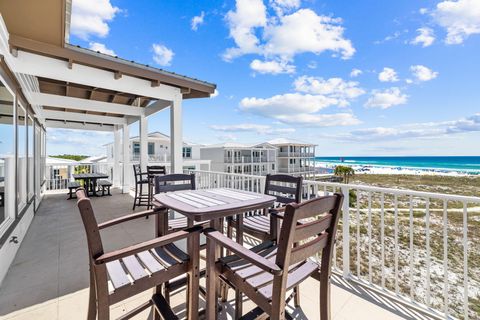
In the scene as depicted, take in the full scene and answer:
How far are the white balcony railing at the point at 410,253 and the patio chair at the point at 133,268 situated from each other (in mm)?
1746

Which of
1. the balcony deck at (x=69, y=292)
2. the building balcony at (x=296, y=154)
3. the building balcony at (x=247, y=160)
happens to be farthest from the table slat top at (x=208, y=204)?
the building balcony at (x=296, y=154)

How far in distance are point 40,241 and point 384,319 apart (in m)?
4.60

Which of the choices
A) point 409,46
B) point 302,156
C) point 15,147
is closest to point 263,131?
point 302,156

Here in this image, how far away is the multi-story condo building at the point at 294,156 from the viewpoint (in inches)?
1175

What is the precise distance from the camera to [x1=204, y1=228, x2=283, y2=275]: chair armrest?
43.4 inches

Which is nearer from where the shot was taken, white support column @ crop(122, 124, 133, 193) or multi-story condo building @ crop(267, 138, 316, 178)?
white support column @ crop(122, 124, 133, 193)

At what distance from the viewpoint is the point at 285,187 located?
254 cm

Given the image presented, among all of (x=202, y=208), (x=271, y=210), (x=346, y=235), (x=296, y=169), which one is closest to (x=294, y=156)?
(x=296, y=169)

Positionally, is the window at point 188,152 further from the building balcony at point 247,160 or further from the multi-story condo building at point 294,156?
the multi-story condo building at point 294,156

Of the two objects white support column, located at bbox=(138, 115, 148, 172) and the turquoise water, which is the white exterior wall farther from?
the turquoise water

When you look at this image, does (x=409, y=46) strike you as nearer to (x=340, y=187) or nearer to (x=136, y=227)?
(x=340, y=187)

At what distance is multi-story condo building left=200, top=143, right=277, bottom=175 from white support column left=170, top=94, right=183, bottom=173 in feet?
59.0

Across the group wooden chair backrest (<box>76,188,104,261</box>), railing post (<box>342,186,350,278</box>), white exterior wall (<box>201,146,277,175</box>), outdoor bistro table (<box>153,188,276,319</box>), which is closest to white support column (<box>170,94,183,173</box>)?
outdoor bistro table (<box>153,188,276,319</box>)

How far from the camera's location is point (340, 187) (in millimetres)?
2471
